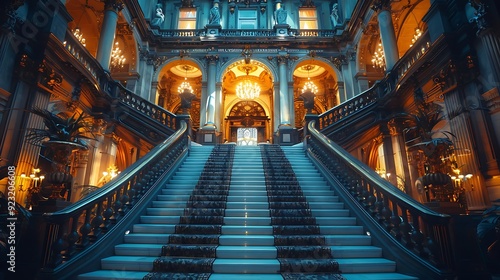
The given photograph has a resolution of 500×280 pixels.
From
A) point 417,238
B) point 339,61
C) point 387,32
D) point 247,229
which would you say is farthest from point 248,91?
point 417,238

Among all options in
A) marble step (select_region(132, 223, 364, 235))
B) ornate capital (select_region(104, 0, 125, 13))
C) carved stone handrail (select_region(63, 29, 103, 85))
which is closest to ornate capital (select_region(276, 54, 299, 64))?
ornate capital (select_region(104, 0, 125, 13))

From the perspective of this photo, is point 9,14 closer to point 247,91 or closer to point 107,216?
point 107,216

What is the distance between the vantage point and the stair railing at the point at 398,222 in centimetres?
339

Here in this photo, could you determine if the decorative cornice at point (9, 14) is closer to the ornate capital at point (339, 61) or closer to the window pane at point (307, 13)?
the ornate capital at point (339, 61)

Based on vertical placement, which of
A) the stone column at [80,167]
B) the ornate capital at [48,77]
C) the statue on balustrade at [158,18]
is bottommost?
the stone column at [80,167]

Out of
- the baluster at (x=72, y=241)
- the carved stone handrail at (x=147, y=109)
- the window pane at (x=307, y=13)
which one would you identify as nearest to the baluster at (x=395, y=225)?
the baluster at (x=72, y=241)

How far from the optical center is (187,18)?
21.3m

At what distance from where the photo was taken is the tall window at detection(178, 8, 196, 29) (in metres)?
21.2

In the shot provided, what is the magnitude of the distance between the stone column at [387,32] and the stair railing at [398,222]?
29.4ft

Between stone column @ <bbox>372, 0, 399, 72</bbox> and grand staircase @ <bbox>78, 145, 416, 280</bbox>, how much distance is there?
9078 mm

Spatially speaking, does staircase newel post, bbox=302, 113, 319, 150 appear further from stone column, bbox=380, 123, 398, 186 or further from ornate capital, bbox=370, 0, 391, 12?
ornate capital, bbox=370, 0, 391, 12

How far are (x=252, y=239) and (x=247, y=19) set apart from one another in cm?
2029

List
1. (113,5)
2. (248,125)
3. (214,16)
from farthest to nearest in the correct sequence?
(248,125)
(214,16)
(113,5)

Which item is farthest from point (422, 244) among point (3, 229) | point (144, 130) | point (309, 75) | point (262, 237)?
point (309, 75)
